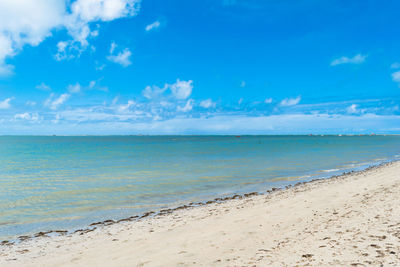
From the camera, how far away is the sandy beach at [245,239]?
291 inches

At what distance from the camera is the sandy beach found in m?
7.38

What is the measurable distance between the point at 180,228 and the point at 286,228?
13.9ft

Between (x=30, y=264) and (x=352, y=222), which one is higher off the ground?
(x=352, y=222)

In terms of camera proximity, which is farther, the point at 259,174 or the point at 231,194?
the point at 259,174

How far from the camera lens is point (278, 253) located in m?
7.68

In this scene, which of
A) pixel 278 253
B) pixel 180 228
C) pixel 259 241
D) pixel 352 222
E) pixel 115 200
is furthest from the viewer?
pixel 115 200

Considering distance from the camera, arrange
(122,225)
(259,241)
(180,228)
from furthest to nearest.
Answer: (122,225) < (180,228) < (259,241)

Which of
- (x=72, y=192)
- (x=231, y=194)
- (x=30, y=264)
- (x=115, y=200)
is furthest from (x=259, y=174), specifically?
(x=30, y=264)

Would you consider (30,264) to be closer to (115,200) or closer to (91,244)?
(91,244)

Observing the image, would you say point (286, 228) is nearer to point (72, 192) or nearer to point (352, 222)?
point (352, 222)

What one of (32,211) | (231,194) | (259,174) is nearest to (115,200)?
(32,211)

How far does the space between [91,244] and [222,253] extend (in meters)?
5.06

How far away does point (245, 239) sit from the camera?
931cm

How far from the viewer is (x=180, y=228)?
37.3ft
